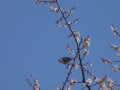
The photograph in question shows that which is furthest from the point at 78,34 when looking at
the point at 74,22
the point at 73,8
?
the point at 74,22

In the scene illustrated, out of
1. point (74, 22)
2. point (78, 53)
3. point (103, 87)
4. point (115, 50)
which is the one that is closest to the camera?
point (103, 87)

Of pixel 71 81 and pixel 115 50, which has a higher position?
pixel 115 50

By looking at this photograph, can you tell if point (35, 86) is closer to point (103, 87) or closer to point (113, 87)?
point (113, 87)

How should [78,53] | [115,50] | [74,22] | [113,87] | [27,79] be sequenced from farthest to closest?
[27,79] → [115,50] → [74,22] → [113,87] → [78,53]

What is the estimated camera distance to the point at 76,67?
7.86 meters

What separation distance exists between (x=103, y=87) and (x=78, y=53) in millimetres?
1345

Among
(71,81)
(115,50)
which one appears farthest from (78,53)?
(115,50)

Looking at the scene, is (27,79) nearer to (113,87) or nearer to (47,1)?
(47,1)

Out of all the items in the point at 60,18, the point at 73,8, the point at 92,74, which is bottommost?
the point at 92,74

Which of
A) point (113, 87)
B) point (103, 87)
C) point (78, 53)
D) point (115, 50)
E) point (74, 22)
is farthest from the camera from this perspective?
point (115, 50)

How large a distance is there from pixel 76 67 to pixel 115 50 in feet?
8.69

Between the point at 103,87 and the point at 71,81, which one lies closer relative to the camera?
the point at 103,87

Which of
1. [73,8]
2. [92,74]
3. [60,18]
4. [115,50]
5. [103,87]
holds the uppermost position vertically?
[73,8]

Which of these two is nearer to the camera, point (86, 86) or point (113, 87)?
point (86, 86)
